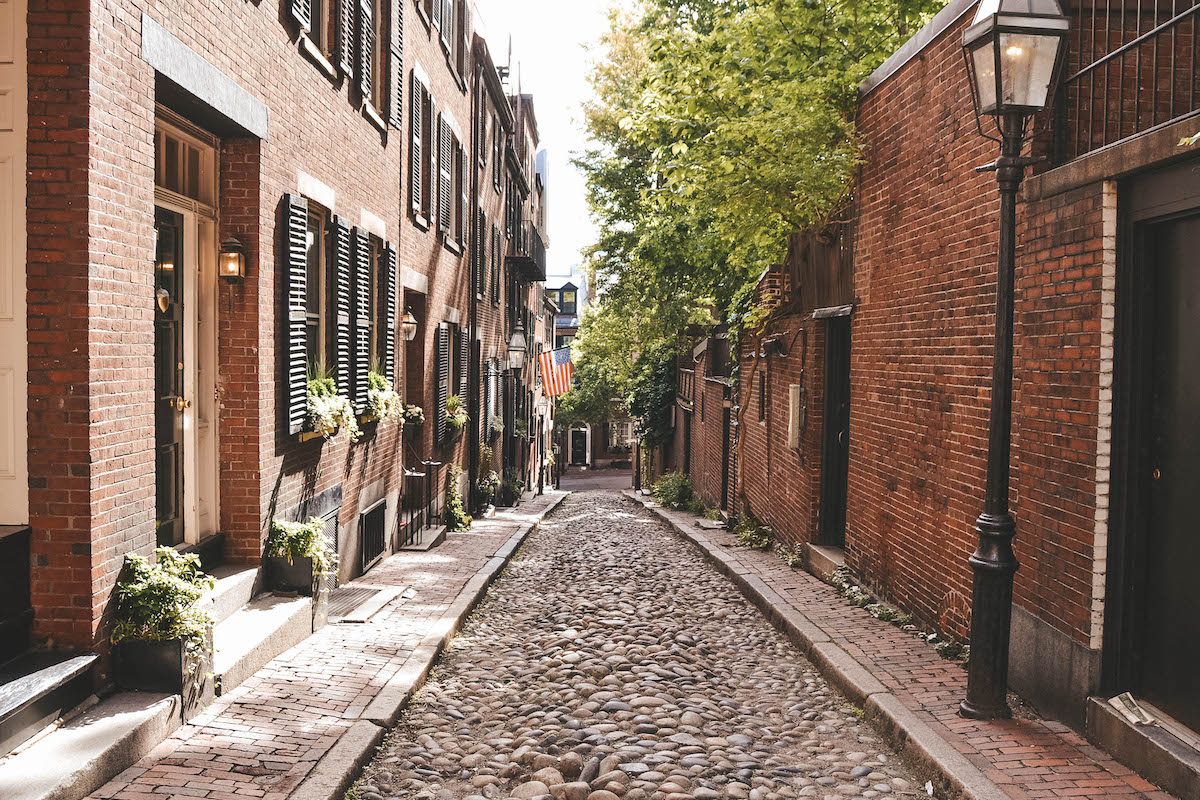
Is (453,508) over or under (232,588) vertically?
under

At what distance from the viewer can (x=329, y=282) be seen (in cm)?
923

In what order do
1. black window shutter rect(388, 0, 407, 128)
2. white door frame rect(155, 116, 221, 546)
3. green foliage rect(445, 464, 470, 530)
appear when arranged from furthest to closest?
green foliage rect(445, 464, 470, 530)
black window shutter rect(388, 0, 407, 128)
white door frame rect(155, 116, 221, 546)

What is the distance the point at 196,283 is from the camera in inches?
273

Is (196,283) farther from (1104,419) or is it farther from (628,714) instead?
(1104,419)

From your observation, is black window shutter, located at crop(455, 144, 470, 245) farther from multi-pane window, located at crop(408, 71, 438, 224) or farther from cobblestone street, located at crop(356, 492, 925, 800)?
cobblestone street, located at crop(356, 492, 925, 800)

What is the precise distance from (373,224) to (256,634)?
18.8 feet

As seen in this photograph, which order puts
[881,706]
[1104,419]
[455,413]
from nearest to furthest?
[1104,419]
[881,706]
[455,413]

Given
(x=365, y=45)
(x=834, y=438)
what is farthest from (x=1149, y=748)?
(x=365, y=45)

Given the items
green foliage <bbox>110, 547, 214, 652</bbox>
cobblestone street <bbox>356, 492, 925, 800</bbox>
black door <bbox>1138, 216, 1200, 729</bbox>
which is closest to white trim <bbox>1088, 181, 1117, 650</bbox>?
black door <bbox>1138, 216, 1200, 729</bbox>

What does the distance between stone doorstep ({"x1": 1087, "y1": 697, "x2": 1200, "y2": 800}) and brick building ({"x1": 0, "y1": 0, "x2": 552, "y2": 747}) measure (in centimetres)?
A: 519

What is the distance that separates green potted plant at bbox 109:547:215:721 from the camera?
5066 mm

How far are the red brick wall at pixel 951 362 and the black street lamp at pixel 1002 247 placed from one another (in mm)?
Result: 354

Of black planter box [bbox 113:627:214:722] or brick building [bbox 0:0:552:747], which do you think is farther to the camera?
black planter box [bbox 113:627:214:722]

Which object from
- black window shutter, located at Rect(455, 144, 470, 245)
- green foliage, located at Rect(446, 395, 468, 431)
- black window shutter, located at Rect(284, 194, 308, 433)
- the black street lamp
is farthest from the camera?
black window shutter, located at Rect(455, 144, 470, 245)
